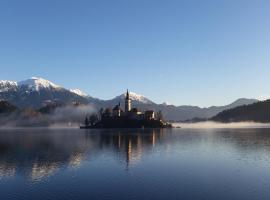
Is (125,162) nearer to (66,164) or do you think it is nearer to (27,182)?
(66,164)

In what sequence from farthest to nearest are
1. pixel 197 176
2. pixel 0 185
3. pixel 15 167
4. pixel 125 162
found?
1. pixel 125 162
2. pixel 15 167
3. pixel 197 176
4. pixel 0 185

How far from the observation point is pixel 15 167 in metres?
93.7

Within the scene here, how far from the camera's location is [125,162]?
341 ft

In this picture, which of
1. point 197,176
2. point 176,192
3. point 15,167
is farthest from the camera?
point 15,167

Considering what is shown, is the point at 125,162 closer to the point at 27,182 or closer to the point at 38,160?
the point at 38,160

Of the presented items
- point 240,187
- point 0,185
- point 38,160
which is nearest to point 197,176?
point 240,187

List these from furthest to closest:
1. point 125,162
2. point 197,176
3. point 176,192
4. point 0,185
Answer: point 125,162 < point 197,176 < point 0,185 < point 176,192

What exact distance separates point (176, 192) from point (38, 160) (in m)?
56.9

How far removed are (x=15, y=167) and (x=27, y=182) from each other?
73.0ft

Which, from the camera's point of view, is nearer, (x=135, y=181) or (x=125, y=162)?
(x=135, y=181)

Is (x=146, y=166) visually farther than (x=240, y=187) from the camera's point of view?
Yes

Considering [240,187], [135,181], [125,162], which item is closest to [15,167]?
[125,162]

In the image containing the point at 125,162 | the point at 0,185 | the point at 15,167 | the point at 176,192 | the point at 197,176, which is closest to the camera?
the point at 176,192

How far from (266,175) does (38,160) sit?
216 feet
